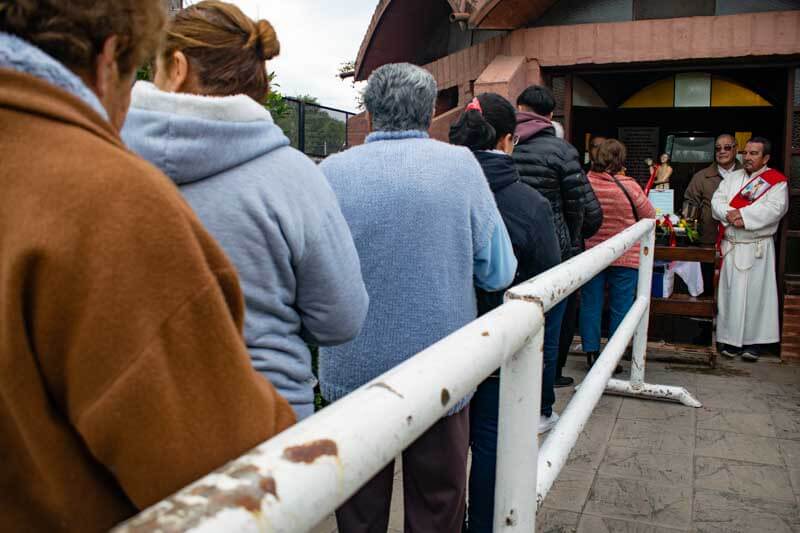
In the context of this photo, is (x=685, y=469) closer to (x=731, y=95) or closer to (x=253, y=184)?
(x=253, y=184)

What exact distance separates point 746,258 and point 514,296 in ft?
18.0

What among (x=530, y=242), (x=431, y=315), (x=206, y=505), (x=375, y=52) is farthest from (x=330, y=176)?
(x=375, y=52)

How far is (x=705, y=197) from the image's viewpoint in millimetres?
7312

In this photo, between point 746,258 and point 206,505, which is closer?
point 206,505

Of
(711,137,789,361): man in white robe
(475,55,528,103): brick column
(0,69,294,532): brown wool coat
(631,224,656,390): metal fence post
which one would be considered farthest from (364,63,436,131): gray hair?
(711,137,789,361): man in white robe

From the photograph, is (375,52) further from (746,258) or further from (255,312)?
(255,312)

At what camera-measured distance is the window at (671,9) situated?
6.76 metres

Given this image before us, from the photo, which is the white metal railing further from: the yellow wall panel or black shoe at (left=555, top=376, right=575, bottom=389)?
the yellow wall panel

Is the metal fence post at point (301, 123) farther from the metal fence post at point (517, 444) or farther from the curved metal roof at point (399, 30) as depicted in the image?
the metal fence post at point (517, 444)

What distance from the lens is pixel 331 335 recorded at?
1.76m

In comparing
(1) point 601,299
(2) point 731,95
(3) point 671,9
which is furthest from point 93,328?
(2) point 731,95

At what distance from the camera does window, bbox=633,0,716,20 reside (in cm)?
676

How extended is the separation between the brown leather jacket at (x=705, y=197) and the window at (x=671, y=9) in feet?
5.10

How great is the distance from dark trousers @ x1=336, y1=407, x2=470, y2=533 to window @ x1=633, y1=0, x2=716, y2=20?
564 cm
